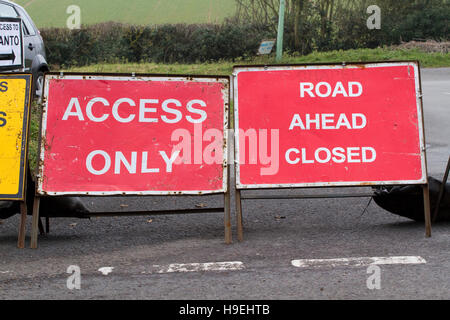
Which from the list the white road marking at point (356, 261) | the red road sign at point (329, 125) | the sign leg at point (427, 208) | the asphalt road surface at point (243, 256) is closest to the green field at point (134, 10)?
the asphalt road surface at point (243, 256)

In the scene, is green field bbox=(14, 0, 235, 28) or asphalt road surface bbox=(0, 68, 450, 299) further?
green field bbox=(14, 0, 235, 28)

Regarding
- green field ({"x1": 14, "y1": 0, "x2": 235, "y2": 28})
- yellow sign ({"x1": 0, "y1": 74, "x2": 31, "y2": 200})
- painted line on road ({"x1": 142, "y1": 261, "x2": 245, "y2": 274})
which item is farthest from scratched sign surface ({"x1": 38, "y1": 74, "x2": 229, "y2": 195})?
green field ({"x1": 14, "y1": 0, "x2": 235, "y2": 28})

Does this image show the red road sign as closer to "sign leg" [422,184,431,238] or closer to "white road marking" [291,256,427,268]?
"sign leg" [422,184,431,238]

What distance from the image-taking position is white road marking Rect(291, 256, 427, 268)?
5496 millimetres

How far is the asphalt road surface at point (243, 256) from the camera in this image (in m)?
4.93

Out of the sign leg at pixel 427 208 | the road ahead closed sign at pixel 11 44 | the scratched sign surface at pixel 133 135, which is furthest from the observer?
the road ahead closed sign at pixel 11 44

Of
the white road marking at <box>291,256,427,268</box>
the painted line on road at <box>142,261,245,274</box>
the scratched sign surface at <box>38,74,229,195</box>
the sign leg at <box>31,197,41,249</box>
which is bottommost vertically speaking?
the painted line on road at <box>142,261,245,274</box>

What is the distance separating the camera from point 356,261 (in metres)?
5.58

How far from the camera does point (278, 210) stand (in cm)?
770

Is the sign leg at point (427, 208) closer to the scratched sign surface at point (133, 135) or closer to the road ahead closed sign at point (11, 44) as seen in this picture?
the scratched sign surface at point (133, 135)

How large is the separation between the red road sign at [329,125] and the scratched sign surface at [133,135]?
0.25 metres

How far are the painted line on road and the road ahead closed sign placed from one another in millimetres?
7890
